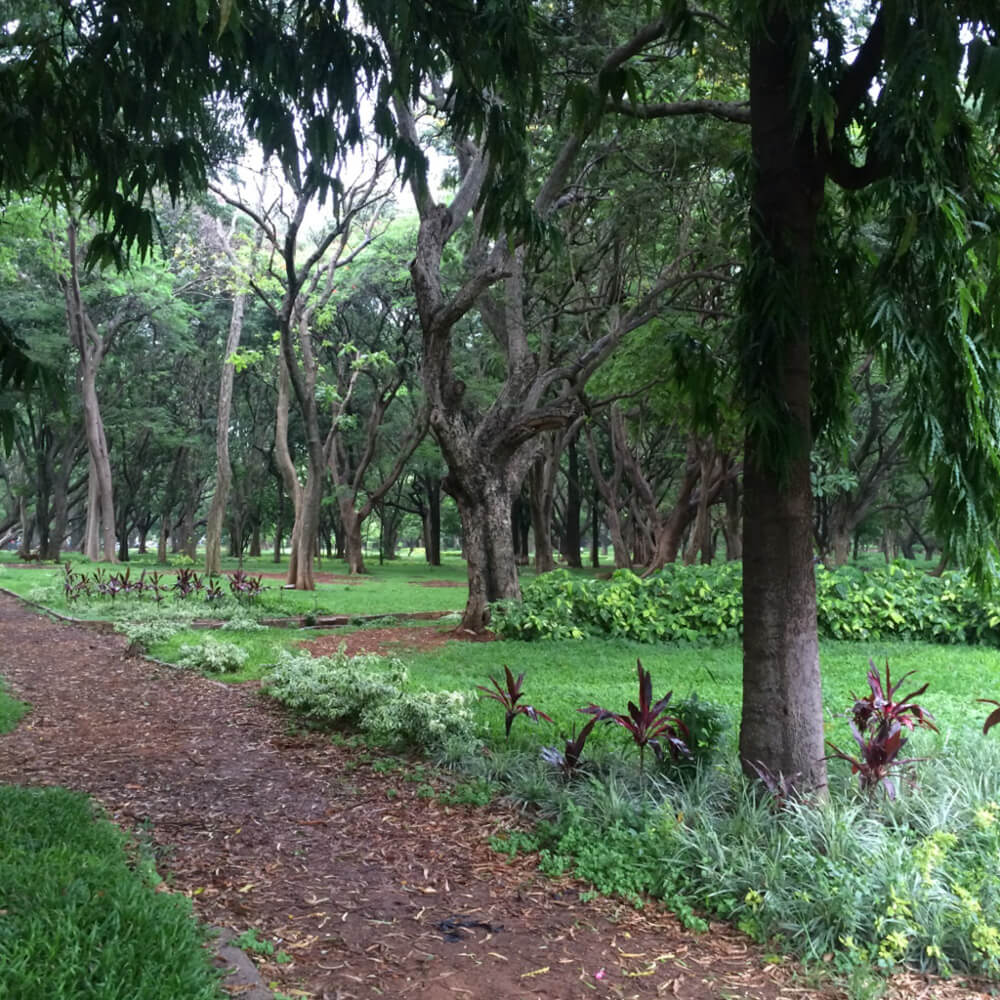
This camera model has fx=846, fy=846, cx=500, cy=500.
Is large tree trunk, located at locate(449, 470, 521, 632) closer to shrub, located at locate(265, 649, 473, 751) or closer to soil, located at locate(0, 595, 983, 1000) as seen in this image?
shrub, located at locate(265, 649, 473, 751)

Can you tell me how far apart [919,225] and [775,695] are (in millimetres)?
2224

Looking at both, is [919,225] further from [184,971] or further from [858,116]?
[184,971]

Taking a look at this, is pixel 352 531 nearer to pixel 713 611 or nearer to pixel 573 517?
pixel 573 517

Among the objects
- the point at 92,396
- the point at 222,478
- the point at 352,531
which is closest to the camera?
the point at 222,478

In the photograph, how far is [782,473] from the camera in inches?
156

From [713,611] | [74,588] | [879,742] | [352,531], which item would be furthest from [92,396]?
[879,742]

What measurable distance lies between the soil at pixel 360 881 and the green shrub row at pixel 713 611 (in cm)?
544

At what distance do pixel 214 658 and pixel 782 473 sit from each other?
669 cm

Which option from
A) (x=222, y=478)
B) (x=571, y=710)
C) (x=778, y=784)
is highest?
(x=222, y=478)

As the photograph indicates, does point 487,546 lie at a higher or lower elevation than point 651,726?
higher

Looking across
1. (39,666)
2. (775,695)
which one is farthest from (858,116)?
(39,666)

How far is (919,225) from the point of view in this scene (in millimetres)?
3490

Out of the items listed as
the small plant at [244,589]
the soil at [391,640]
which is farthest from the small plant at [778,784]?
the small plant at [244,589]

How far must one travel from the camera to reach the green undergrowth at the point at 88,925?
96.1 inches
